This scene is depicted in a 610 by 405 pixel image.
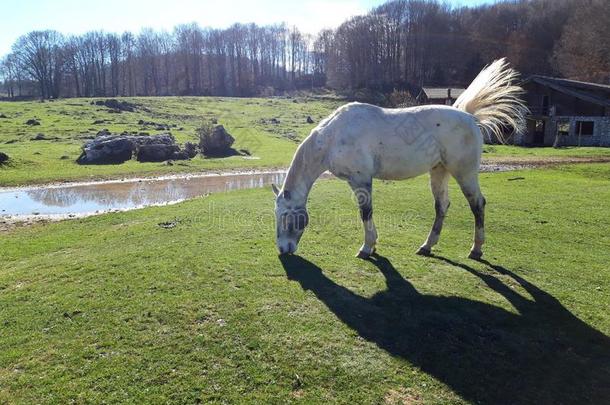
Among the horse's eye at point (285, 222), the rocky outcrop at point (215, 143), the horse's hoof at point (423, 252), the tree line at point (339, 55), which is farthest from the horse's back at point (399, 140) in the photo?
the tree line at point (339, 55)

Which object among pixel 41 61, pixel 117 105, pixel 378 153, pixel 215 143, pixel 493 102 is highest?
pixel 41 61

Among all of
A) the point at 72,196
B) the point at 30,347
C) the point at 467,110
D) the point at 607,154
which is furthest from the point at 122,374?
the point at 607,154

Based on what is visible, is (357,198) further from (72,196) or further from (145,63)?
(145,63)

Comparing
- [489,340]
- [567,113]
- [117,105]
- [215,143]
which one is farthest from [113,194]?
[117,105]

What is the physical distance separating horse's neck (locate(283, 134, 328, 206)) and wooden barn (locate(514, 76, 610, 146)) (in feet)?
123

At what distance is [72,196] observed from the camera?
18.8 metres

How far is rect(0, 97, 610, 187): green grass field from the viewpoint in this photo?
25.2 m

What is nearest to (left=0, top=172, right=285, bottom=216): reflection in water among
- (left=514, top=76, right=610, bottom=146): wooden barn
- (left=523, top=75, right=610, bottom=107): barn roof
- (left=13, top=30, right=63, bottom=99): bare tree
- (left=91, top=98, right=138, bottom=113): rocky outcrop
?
(left=514, top=76, right=610, bottom=146): wooden barn

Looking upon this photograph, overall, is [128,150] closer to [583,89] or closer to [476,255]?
[476,255]

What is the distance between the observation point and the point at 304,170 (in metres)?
7.53

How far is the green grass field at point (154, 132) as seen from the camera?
82.5 ft

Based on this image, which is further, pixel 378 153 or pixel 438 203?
pixel 438 203

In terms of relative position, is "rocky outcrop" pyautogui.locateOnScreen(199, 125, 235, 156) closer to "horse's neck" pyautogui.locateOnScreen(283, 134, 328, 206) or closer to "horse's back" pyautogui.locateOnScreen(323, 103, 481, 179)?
"horse's neck" pyautogui.locateOnScreen(283, 134, 328, 206)

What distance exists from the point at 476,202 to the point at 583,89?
41.6 m
